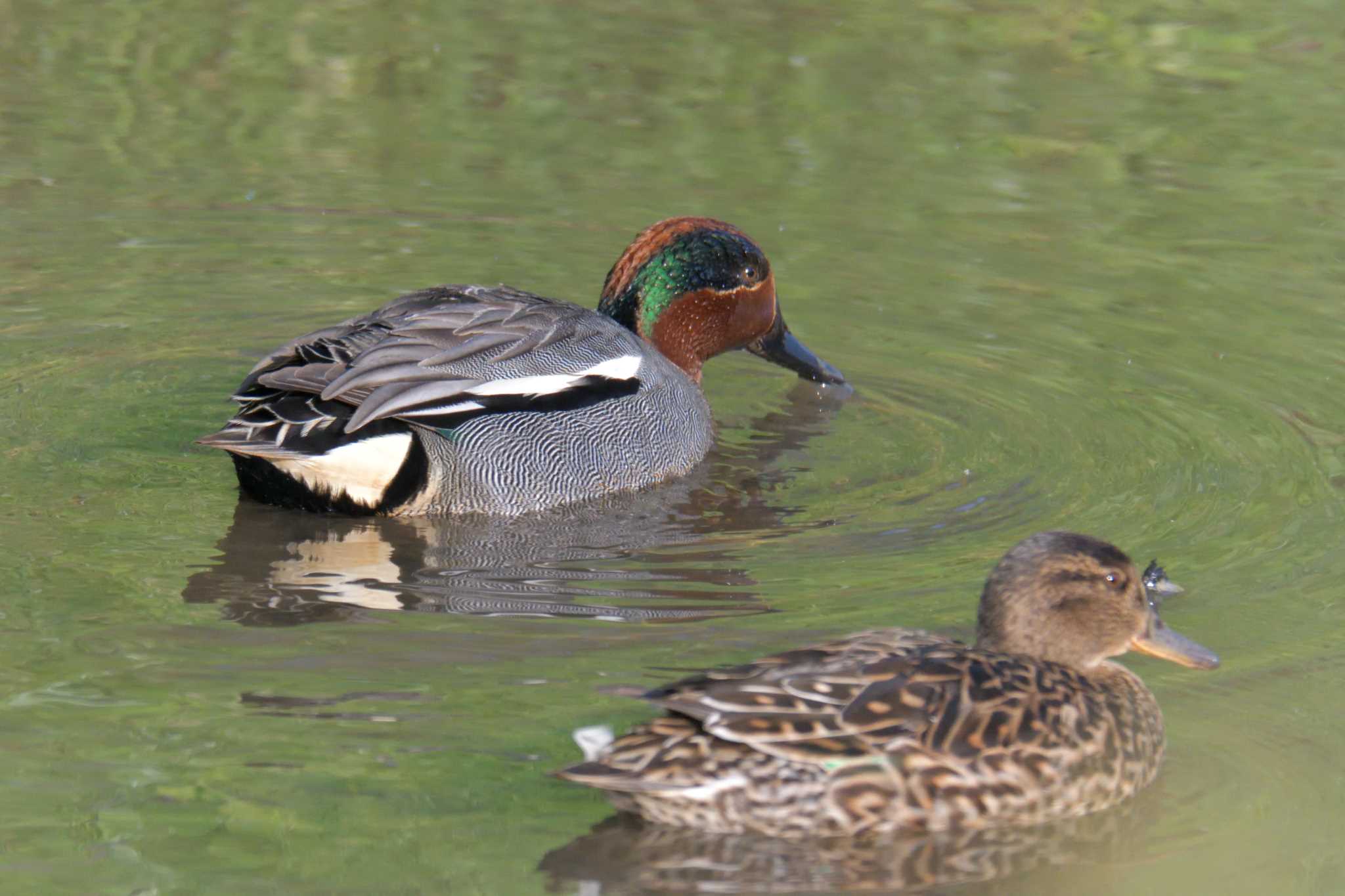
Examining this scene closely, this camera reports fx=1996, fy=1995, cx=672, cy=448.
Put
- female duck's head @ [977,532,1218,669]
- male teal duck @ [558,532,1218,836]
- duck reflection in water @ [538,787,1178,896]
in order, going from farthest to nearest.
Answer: female duck's head @ [977,532,1218,669]
male teal duck @ [558,532,1218,836]
duck reflection in water @ [538,787,1178,896]

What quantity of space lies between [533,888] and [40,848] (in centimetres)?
114

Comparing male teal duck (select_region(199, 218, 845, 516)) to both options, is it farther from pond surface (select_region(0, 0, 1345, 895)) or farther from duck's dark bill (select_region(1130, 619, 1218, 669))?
duck's dark bill (select_region(1130, 619, 1218, 669))

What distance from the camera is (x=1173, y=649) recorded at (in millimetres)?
5566

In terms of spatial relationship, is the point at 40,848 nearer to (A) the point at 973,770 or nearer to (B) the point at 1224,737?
(A) the point at 973,770

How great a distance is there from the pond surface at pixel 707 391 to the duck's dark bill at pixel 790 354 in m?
0.18

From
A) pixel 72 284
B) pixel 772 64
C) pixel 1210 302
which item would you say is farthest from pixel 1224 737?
pixel 772 64

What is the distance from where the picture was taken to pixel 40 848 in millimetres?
4586

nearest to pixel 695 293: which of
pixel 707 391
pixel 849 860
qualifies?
pixel 707 391

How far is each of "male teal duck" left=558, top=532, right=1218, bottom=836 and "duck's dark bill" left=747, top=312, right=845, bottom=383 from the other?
3.90m

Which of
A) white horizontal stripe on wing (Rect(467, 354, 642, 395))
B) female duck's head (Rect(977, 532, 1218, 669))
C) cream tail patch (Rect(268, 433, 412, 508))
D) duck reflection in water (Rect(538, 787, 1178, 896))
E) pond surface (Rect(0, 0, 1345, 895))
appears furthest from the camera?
white horizontal stripe on wing (Rect(467, 354, 642, 395))

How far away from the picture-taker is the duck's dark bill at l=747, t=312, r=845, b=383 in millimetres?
9086

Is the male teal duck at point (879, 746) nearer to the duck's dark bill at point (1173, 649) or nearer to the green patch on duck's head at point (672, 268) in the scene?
the duck's dark bill at point (1173, 649)

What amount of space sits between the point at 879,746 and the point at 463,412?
3199mm

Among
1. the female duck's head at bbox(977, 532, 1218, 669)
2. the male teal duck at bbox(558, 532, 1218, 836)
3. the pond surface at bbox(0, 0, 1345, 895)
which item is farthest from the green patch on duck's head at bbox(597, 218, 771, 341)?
the male teal duck at bbox(558, 532, 1218, 836)
